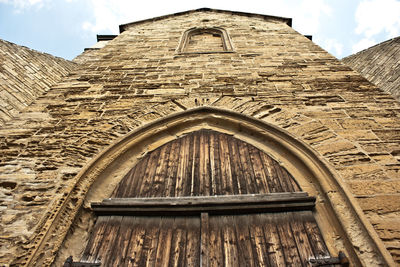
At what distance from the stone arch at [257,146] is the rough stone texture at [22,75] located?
5.31 feet

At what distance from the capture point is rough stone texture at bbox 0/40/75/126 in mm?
3352

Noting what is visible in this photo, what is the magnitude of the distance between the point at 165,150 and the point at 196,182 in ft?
1.94

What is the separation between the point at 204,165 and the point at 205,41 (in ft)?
13.9

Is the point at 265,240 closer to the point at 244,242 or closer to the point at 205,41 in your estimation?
the point at 244,242

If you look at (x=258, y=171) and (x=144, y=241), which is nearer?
(x=144, y=241)

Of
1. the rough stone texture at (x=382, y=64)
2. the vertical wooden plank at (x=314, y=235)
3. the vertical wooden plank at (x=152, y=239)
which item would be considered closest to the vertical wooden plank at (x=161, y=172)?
the vertical wooden plank at (x=152, y=239)

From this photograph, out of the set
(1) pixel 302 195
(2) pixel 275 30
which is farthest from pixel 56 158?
(2) pixel 275 30

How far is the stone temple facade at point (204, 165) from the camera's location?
1.77 m

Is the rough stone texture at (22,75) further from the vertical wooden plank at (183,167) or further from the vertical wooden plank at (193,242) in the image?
the vertical wooden plank at (193,242)

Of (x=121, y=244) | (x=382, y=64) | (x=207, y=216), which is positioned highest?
(x=382, y=64)

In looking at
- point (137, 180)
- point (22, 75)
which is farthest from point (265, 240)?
point (22, 75)

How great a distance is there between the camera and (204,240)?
5.98ft

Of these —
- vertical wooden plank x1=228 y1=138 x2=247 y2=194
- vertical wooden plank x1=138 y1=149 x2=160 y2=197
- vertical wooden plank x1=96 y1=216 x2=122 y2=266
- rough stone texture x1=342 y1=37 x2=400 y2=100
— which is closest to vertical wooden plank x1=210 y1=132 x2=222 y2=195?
vertical wooden plank x1=228 y1=138 x2=247 y2=194

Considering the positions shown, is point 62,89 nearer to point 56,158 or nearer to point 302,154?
point 56,158
